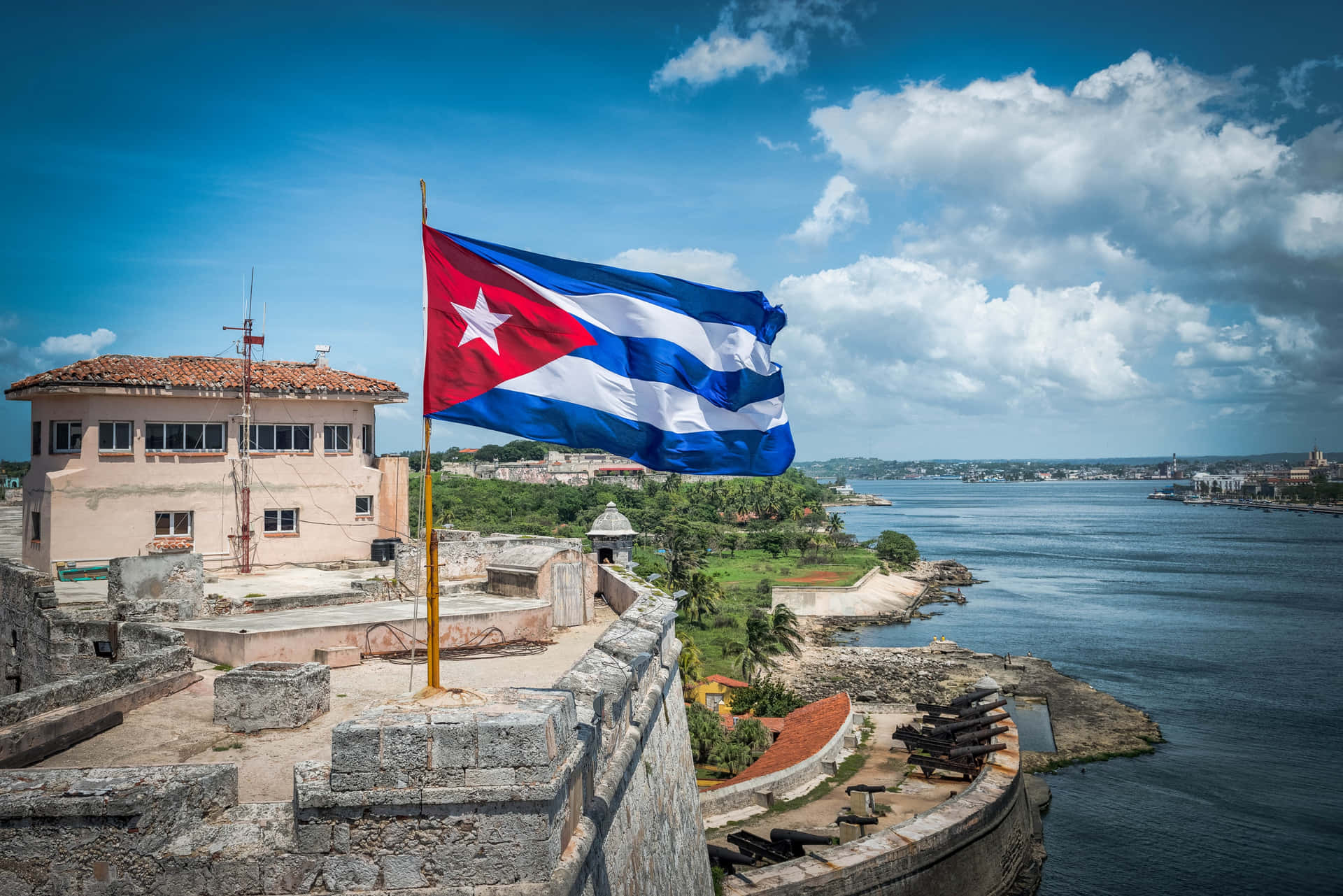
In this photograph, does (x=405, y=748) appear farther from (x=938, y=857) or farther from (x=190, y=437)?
(x=190, y=437)

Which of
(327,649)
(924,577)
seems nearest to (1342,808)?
(327,649)

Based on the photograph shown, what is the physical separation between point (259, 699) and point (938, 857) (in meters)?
17.5

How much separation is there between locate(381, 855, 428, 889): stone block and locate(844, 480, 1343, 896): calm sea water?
2750 cm

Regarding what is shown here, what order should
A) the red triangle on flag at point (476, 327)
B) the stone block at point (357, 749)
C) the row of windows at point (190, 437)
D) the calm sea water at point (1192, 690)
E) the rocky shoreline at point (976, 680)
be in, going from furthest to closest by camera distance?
the rocky shoreline at point (976, 680), the calm sea water at point (1192, 690), the row of windows at point (190, 437), the red triangle on flag at point (476, 327), the stone block at point (357, 749)

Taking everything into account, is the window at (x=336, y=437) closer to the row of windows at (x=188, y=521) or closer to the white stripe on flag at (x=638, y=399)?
the row of windows at (x=188, y=521)

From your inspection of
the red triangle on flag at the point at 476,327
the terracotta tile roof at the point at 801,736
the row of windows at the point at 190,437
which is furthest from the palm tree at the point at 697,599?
the red triangle on flag at the point at 476,327

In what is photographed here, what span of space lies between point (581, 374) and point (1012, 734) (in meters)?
25.6

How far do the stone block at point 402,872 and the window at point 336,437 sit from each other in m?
21.0

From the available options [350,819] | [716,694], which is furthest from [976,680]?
[350,819]

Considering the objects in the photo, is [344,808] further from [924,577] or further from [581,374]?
[924,577]

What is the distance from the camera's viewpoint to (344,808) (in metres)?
4.57

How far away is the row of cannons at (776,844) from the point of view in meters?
19.1

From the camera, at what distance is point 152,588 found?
14055 mm

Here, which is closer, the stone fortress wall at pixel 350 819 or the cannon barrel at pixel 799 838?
the stone fortress wall at pixel 350 819
